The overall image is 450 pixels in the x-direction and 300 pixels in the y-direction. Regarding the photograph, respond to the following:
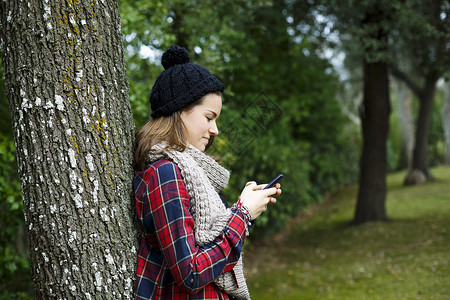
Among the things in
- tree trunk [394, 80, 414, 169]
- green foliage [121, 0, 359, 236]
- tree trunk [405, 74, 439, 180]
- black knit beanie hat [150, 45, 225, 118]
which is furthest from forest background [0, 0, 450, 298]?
tree trunk [394, 80, 414, 169]

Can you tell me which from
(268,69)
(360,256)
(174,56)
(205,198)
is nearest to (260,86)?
(268,69)

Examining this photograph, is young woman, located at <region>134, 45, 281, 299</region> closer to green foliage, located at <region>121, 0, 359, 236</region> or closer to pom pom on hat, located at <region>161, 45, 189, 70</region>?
pom pom on hat, located at <region>161, 45, 189, 70</region>

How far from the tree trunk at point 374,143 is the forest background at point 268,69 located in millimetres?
515

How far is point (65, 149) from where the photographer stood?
1685 millimetres

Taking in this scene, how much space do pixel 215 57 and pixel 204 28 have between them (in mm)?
790

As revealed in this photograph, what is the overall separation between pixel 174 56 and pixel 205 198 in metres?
0.71

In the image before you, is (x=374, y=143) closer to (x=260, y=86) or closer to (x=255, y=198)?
(x=260, y=86)

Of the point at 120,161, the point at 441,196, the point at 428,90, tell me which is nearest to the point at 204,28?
the point at 120,161

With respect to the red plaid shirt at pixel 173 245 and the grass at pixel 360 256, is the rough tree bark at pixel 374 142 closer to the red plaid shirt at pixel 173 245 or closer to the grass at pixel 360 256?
the grass at pixel 360 256

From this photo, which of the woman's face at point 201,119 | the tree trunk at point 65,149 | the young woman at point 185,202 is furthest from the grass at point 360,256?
the tree trunk at point 65,149

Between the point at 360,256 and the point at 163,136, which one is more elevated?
the point at 163,136

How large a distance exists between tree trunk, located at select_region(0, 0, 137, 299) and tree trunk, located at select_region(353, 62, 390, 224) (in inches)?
307

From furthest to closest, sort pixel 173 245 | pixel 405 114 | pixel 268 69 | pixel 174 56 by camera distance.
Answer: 1. pixel 405 114
2. pixel 268 69
3. pixel 174 56
4. pixel 173 245

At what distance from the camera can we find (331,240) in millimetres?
8500
